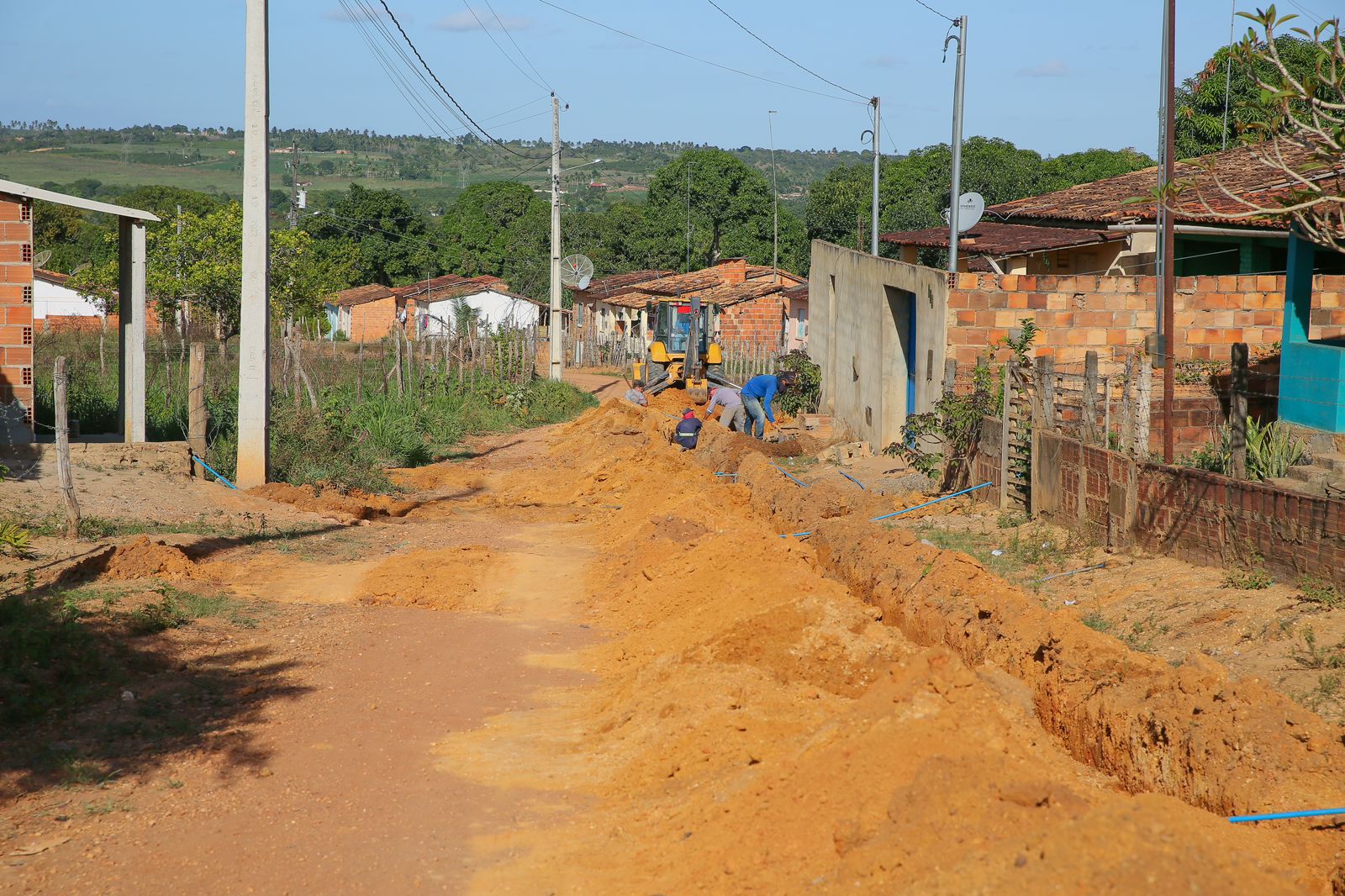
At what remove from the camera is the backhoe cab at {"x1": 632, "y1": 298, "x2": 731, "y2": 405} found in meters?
28.0

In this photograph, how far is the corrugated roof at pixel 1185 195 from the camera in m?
16.1

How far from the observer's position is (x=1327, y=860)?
15.9 ft

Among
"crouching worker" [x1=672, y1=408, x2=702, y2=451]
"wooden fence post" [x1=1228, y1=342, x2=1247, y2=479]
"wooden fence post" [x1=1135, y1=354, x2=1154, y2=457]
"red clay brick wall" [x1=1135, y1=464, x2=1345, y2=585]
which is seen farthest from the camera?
"crouching worker" [x1=672, y1=408, x2=702, y2=451]

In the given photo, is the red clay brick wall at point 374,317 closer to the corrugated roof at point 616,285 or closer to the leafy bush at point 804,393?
the corrugated roof at point 616,285

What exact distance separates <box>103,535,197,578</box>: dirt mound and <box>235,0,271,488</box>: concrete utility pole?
3945 mm

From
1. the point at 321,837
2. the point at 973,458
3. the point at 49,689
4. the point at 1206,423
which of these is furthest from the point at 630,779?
the point at 1206,423

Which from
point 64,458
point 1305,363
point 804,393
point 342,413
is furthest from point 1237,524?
point 804,393

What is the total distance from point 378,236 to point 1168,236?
6439 centimetres

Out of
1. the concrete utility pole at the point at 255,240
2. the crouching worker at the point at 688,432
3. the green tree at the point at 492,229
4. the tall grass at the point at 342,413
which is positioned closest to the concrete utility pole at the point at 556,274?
the tall grass at the point at 342,413

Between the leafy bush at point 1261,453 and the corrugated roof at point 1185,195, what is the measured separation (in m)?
2.49

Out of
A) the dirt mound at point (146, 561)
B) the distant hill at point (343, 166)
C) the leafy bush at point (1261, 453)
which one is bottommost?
the dirt mound at point (146, 561)

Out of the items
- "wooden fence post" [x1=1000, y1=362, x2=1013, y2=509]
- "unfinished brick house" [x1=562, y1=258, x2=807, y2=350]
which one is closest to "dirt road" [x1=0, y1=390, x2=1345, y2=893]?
"wooden fence post" [x1=1000, y1=362, x2=1013, y2=509]

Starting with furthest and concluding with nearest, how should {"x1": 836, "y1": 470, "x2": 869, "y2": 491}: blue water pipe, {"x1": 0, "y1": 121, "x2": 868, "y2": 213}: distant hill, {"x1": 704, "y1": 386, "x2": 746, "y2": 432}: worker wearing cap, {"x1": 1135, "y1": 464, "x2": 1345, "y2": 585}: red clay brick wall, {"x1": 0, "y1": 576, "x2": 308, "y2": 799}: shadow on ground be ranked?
{"x1": 0, "y1": 121, "x2": 868, "y2": 213}: distant hill, {"x1": 704, "y1": 386, "x2": 746, "y2": 432}: worker wearing cap, {"x1": 836, "y1": 470, "x2": 869, "y2": 491}: blue water pipe, {"x1": 1135, "y1": 464, "x2": 1345, "y2": 585}: red clay brick wall, {"x1": 0, "y1": 576, "x2": 308, "y2": 799}: shadow on ground

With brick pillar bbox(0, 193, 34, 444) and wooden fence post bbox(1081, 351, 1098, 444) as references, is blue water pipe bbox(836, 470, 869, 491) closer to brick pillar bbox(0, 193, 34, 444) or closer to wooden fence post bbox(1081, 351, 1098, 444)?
wooden fence post bbox(1081, 351, 1098, 444)
